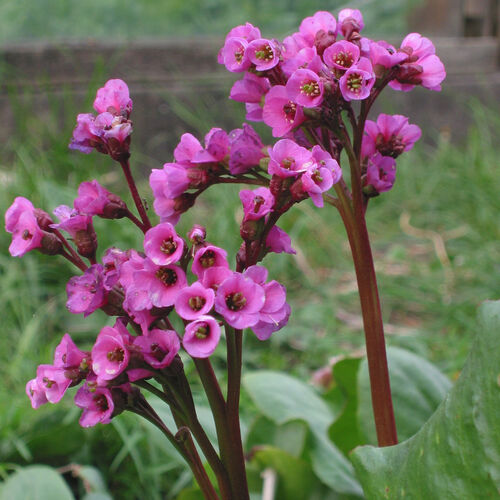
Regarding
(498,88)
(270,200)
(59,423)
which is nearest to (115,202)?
(270,200)

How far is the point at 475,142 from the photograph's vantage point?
316 centimetres

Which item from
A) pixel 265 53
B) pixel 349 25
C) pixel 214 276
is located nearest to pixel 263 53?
pixel 265 53

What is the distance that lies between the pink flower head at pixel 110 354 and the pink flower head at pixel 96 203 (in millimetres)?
110

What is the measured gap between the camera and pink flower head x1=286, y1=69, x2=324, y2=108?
0.60 metres

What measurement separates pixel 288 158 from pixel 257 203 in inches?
1.8

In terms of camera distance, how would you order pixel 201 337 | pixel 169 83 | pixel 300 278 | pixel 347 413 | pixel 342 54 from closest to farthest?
pixel 201 337, pixel 342 54, pixel 347 413, pixel 300 278, pixel 169 83

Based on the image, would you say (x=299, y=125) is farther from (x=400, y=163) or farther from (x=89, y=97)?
(x=400, y=163)

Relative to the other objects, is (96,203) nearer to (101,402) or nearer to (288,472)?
(101,402)

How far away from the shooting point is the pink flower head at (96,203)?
0.62 metres

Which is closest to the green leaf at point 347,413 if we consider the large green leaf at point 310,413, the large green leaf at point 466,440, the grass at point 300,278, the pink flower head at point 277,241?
the large green leaf at point 310,413

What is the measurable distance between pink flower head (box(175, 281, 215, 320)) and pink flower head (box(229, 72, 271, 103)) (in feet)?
0.71

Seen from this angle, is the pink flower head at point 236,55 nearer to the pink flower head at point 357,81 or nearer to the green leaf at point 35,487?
the pink flower head at point 357,81

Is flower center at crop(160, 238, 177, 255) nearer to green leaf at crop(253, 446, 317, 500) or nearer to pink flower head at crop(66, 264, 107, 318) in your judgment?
pink flower head at crop(66, 264, 107, 318)

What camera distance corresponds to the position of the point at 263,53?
63cm
